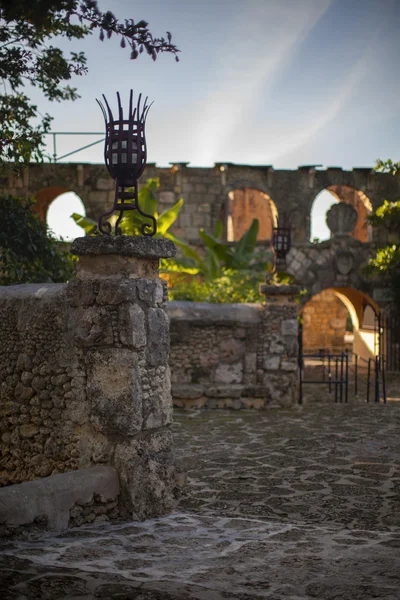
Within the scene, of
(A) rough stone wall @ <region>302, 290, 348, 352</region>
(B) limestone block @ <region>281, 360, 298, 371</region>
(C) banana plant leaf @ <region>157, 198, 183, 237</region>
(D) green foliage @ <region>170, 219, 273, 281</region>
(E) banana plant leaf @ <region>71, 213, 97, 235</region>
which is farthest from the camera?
(A) rough stone wall @ <region>302, 290, 348, 352</region>

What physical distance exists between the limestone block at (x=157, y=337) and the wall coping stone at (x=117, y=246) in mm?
445

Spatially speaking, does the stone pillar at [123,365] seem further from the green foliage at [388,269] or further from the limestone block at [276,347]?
the green foliage at [388,269]

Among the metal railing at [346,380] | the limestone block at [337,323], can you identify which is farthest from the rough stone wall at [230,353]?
the limestone block at [337,323]

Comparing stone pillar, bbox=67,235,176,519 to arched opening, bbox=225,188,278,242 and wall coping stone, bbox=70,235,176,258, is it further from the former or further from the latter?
arched opening, bbox=225,188,278,242

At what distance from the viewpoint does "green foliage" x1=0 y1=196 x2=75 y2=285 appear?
9555 mm

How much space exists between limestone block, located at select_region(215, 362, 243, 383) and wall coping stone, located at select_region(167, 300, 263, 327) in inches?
27.7

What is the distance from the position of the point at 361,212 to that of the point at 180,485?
21.7 meters

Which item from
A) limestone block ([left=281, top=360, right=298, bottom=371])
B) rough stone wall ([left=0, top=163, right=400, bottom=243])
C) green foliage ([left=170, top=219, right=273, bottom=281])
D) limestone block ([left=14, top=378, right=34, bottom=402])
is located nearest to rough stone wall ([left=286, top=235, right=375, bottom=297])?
rough stone wall ([left=0, top=163, right=400, bottom=243])

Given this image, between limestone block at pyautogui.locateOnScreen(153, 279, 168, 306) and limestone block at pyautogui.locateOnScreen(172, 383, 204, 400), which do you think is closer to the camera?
limestone block at pyautogui.locateOnScreen(153, 279, 168, 306)

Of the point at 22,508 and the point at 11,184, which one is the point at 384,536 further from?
the point at 11,184

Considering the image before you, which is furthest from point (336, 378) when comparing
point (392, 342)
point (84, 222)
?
point (392, 342)

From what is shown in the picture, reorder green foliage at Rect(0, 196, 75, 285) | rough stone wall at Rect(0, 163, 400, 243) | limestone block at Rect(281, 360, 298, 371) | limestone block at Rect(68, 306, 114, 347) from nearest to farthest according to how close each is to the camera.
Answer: limestone block at Rect(68, 306, 114, 347)
green foliage at Rect(0, 196, 75, 285)
limestone block at Rect(281, 360, 298, 371)
rough stone wall at Rect(0, 163, 400, 243)

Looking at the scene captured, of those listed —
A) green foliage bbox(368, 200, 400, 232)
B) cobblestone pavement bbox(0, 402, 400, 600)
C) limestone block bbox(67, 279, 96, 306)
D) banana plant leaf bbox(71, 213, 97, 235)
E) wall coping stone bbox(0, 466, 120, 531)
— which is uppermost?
green foliage bbox(368, 200, 400, 232)

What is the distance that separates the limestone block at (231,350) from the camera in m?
11.9
